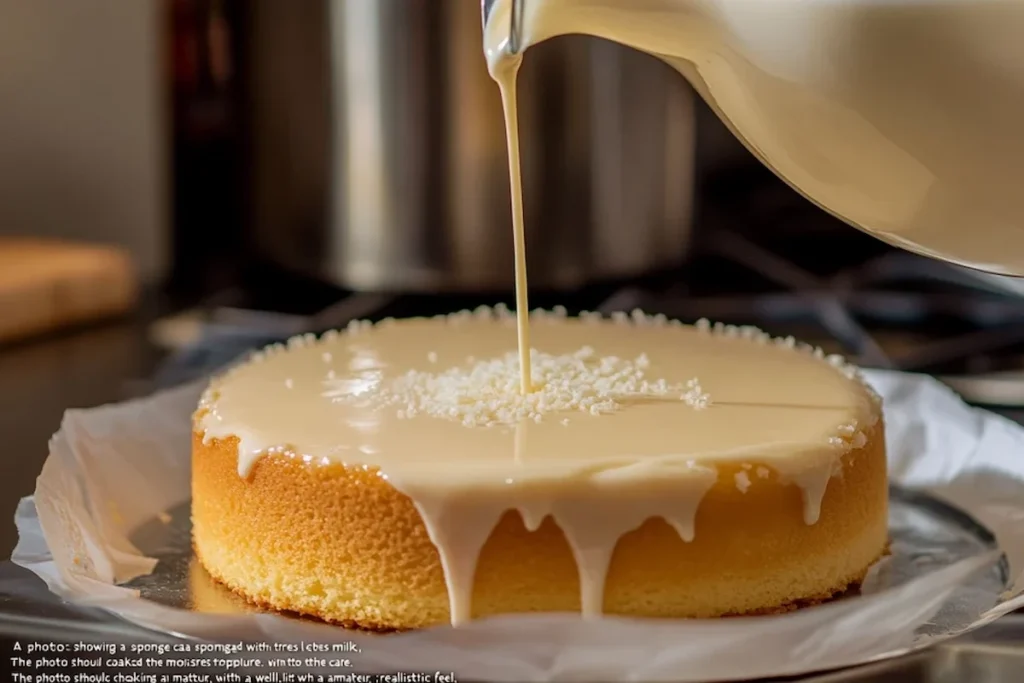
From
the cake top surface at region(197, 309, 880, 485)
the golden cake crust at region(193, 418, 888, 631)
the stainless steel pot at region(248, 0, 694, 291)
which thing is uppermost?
the stainless steel pot at region(248, 0, 694, 291)

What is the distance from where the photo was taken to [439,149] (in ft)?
4.76

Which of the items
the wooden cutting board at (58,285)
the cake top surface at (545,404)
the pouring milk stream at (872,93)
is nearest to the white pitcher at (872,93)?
the pouring milk stream at (872,93)

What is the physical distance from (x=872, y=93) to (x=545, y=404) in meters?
0.29

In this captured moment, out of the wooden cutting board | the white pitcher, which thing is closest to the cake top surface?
the white pitcher

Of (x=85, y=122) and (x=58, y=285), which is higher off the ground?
(x=85, y=122)

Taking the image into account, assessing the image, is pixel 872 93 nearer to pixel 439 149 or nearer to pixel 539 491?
pixel 539 491

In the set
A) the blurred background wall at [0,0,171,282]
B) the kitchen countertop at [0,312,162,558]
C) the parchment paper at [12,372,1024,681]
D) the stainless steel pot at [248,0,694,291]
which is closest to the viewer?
the parchment paper at [12,372,1024,681]

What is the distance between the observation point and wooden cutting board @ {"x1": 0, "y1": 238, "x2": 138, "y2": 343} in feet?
4.76

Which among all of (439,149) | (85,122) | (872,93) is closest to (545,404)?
(872,93)

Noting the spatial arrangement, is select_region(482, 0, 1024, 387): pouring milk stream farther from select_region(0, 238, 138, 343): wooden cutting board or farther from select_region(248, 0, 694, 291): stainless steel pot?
select_region(0, 238, 138, 343): wooden cutting board

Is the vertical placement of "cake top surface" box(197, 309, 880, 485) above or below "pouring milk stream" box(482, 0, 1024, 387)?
below

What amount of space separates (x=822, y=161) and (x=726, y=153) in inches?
50.9

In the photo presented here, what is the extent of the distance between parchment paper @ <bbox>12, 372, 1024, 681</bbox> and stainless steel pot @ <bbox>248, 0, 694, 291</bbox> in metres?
0.44

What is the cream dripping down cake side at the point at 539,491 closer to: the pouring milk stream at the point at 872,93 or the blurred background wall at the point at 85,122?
the pouring milk stream at the point at 872,93
